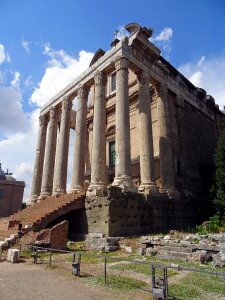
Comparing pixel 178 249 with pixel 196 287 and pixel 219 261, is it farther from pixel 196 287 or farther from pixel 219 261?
pixel 196 287

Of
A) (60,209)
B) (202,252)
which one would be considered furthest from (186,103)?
(202,252)

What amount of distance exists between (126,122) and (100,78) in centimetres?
527

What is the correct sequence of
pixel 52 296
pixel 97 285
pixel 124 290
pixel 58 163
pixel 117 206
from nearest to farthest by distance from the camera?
pixel 52 296 < pixel 124 290 < pixel 97 285 < pixel 117 206 < pixel 58 163

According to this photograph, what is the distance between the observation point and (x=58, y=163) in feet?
71.9

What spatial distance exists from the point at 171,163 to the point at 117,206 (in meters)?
6.94

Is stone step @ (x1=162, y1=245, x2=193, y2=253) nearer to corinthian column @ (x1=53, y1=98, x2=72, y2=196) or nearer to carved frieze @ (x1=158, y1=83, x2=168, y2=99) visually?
corinthian column @ (x1=53, y1=98, x2=72, y2=196)

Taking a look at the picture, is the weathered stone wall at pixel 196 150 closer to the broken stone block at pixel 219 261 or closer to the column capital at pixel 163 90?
the column capital at pixel 163 90

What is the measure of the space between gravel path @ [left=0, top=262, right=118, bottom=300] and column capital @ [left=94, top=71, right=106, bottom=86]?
49.3 ft

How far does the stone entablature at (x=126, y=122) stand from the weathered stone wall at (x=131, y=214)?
735 mm

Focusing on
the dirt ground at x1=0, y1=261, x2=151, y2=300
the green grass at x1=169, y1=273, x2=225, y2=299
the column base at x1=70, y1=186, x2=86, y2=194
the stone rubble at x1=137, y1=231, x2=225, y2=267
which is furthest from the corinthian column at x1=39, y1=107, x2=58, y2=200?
the green grass at x1=169, y1=273, x2=225, y2=299

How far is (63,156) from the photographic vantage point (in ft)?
72.3

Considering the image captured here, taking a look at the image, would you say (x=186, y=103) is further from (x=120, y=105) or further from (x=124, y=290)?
(x=124, y=290)

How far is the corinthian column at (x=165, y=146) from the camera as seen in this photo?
19484 mm

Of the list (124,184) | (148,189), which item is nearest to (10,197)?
(148,189)
